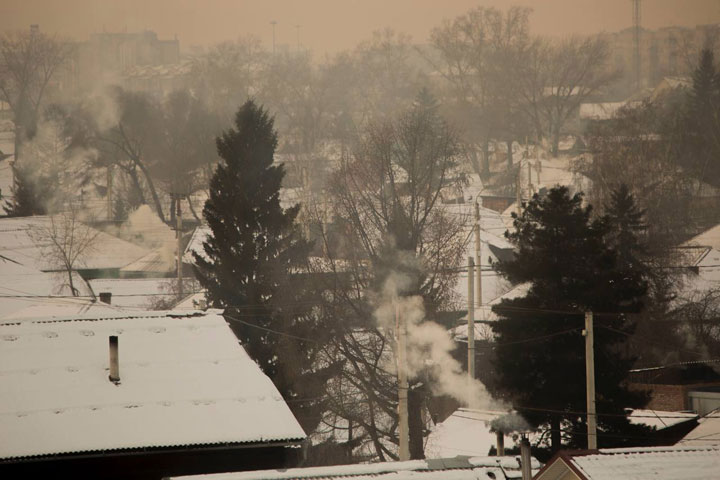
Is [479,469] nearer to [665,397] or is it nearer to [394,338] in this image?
[394,338]

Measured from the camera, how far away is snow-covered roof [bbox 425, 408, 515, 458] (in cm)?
2047

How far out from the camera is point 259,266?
25531mm

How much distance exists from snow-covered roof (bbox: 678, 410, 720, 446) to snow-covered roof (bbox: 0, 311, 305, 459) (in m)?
9.31

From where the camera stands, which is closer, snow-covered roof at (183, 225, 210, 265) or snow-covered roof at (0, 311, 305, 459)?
snow-covered roof at (0, 311, 305, 459)

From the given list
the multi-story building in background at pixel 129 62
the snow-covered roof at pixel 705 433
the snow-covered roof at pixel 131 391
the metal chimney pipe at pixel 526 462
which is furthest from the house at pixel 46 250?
the multi-story building in background at pixel 129 62

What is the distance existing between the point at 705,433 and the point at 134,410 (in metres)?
11.7

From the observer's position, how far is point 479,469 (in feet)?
34.8

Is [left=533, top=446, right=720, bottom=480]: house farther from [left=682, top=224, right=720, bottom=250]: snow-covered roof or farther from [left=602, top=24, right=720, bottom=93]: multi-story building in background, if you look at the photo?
[left=602, top=24, right=720, bottom=93]: multi-story building in background

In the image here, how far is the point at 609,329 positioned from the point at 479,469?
9.60 m

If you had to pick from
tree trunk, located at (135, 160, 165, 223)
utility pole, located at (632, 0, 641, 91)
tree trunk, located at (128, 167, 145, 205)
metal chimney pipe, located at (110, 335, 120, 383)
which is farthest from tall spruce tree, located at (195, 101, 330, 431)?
utility pole, located at (632, 0, 641, 91)

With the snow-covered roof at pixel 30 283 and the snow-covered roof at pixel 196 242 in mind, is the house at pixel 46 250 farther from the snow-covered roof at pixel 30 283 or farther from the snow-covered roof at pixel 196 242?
the snow-covered roof at pixel 196 242

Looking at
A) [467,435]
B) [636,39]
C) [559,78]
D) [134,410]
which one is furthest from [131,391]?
[636,39]

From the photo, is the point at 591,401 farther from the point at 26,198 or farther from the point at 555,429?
the point at 26,198

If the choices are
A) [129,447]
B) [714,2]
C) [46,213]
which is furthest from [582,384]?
[714,2]
